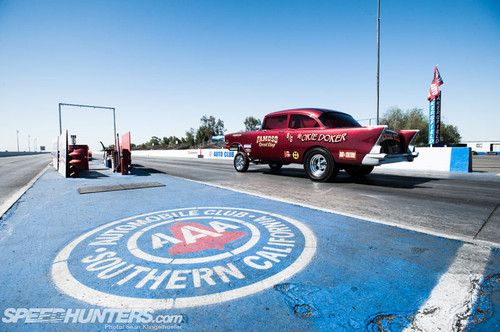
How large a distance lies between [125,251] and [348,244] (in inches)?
86.4

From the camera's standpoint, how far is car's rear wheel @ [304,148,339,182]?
6.69 m

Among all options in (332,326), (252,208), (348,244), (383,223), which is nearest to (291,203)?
(252,208)

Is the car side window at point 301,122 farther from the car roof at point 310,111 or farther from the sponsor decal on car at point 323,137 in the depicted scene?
the sponsor decal on car at point 323,137

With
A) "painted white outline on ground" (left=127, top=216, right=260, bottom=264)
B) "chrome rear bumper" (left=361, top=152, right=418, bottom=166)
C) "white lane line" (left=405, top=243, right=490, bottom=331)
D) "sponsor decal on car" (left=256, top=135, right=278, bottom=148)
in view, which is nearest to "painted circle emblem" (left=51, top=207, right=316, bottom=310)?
"painted white outline on ground" (left=127, top=216, right=260, bottom=264)

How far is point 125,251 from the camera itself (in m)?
2.46

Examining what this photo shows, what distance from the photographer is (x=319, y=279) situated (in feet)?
6.21

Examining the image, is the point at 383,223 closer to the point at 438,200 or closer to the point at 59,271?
the point at 438,200

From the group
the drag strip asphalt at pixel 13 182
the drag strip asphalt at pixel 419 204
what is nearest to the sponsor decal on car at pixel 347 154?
the drag strip asphalt at pixel 419 204

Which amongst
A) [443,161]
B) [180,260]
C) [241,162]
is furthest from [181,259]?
[443,161]

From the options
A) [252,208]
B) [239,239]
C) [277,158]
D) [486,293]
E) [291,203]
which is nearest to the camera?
[486,293]

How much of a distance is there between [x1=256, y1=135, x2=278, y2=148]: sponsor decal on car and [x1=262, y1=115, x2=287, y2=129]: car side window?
1.31ft

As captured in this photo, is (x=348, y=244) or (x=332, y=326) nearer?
(x=332, y=326)

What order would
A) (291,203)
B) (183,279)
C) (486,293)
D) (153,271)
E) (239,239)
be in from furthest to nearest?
(291,203) → (239,239) → (153,271) → (183,279) → (486,293)

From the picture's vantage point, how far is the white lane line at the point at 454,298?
1.42 metres
